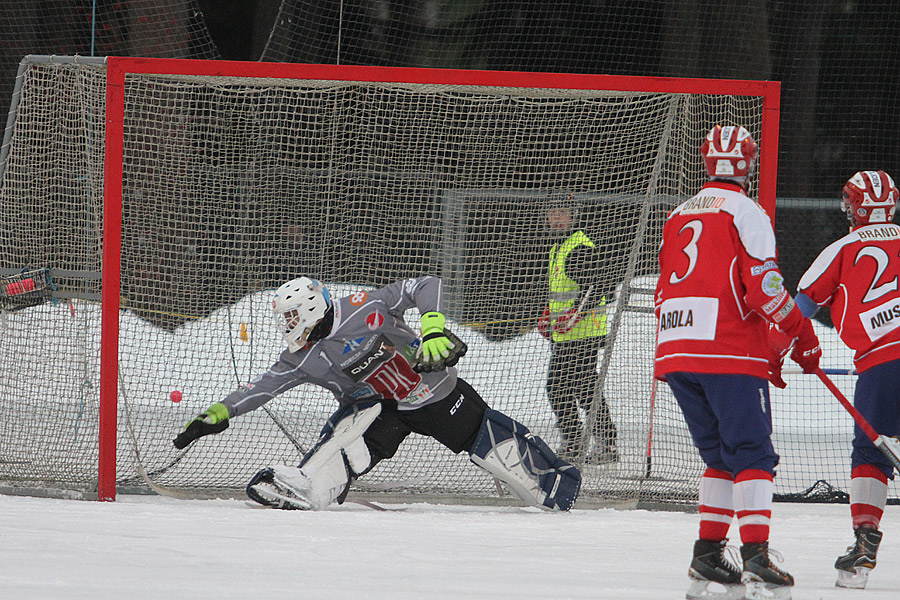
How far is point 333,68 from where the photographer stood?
4363 mm

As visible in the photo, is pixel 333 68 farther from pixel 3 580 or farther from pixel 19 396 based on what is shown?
pixel 3 580

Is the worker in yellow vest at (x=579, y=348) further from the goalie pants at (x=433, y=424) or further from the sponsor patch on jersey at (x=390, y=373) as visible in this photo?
the sponsor patch on jersey at (x=390, y=373)

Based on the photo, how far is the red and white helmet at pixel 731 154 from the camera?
2803 millimetres

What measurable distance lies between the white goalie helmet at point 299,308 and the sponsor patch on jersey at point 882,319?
79.4 inches

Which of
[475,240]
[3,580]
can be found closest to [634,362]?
[475,240]

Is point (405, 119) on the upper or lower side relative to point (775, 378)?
upper

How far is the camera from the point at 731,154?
110 inches

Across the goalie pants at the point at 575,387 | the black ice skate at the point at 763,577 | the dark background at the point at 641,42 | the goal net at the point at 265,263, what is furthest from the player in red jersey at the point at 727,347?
the dark background at the point at 641,42

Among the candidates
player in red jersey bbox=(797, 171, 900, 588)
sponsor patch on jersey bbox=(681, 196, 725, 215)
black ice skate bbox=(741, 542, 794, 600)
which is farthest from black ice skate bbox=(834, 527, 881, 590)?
sponsor patch on jersey bbox=(681, 196, 725, 215)

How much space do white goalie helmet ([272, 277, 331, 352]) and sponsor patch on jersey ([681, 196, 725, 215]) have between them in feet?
5.82

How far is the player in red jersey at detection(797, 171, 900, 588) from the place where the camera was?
3082mm

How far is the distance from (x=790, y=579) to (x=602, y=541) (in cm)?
108

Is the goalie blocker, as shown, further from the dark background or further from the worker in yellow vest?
the dark background

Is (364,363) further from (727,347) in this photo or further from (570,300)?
(727,347)
